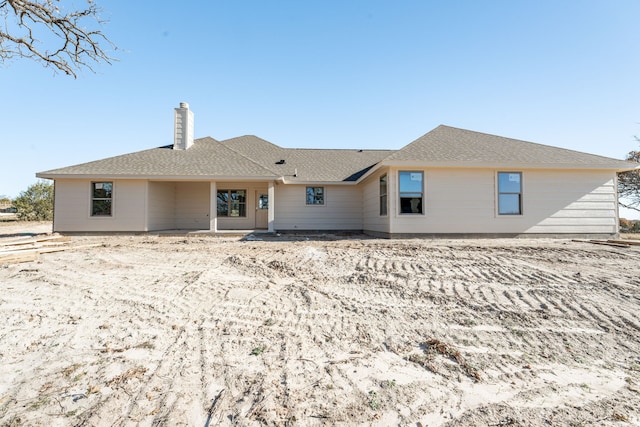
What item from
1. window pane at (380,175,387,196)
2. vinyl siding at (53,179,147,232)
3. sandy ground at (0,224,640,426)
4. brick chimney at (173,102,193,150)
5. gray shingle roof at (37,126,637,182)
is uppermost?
brick chimney at (173,102,193,150)

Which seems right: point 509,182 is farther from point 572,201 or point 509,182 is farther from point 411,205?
point 411,205

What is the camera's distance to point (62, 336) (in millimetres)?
3107

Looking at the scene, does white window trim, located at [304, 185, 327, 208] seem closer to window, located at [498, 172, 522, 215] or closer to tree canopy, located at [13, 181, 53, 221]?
Answer: window, located at [498, 172, 522, 215]

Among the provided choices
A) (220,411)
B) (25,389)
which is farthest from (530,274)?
(25,389)

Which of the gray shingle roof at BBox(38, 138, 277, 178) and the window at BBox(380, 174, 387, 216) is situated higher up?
the gray shingle roof at BBox(38, 138, 277, 178)

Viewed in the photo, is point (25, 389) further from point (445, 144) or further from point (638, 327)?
point (445, 144)

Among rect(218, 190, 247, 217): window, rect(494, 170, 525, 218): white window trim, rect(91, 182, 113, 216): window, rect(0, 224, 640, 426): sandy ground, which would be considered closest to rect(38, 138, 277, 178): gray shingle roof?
rect(91, 182, 113, 216): window

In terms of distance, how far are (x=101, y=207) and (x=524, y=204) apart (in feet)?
54.9

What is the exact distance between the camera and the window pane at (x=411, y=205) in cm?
1141

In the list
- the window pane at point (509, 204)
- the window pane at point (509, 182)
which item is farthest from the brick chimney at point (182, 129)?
the window pane at point (509, 204)

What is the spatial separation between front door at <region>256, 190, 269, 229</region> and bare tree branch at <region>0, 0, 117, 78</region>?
8430mm

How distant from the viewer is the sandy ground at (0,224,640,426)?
2062 mm

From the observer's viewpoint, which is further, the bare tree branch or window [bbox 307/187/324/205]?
window [bbox 307/187/324/205]

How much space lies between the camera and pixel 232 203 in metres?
16.0
